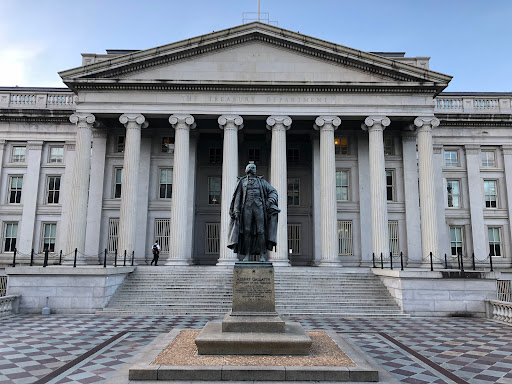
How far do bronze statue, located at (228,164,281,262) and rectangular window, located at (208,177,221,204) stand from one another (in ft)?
63.2

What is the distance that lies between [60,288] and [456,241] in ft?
85.7

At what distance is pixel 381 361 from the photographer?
950 cm

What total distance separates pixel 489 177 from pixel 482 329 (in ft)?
64.2

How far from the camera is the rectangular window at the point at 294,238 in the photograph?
29.1 metres

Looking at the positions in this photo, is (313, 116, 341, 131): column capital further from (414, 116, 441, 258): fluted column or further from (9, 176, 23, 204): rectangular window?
(9, 176, 23, 204): rectangular window

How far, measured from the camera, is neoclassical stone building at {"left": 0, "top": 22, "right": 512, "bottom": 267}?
24391 mm

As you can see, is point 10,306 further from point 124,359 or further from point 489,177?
point 489,177

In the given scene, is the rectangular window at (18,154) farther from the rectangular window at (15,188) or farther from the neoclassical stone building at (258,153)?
the rectangular window at (15,188)

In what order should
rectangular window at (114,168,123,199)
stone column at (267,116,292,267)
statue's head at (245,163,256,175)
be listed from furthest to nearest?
rectangular window at (114,168,123,199) < stone column at (267,116,292,267) < statue's head at (245,163,256,175)

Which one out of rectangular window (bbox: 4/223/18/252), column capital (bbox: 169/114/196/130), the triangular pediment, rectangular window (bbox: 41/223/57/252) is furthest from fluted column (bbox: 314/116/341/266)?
rectangular window (bbox: 4/223/18/252)

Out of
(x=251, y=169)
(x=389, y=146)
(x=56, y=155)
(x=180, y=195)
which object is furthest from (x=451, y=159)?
(x=56, y=155)

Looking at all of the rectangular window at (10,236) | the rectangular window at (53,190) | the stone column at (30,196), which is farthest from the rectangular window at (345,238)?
the rectangular window at (10,236)

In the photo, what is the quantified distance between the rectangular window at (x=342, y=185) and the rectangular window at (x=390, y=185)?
9.09ft

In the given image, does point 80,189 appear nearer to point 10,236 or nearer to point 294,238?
point 10,236
